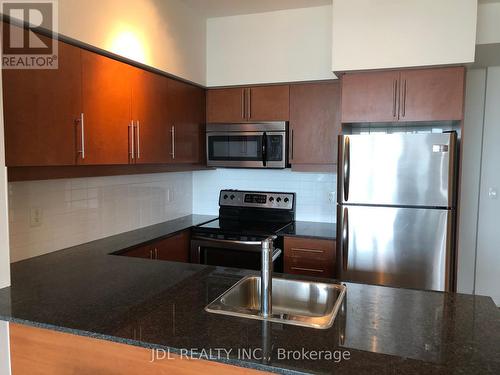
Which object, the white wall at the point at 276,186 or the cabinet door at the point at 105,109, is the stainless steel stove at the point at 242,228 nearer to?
the white wall at the point at 276,186

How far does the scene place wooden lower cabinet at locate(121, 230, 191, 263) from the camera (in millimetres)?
2520

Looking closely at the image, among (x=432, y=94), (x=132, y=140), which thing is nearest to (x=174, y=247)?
(x=132, y=140)

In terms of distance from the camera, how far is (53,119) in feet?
6.17

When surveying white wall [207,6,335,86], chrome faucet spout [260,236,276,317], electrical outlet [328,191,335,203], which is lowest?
chrome faucet spout [260,236,276,317]

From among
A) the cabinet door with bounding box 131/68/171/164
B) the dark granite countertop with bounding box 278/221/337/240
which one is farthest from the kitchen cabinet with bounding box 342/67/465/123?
the cabinet door with bounding box 131/68/171/164

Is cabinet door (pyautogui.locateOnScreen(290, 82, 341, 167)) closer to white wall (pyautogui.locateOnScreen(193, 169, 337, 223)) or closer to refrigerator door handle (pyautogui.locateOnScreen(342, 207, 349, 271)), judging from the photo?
white wall (pyautogui.locateOnScreen(193, 169, 337, 223))

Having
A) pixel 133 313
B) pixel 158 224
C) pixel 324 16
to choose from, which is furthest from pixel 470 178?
pixel 133 313

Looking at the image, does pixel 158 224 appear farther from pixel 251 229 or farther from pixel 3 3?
pixel 3 3

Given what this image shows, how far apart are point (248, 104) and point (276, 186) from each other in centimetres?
79

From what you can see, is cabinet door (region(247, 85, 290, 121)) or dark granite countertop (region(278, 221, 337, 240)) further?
cabinet door (region(247, 85, 290, 121))

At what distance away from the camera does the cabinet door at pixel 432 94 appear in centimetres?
248

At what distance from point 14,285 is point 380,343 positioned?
147 centimetres

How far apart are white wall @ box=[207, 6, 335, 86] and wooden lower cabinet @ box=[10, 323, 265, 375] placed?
2347 millimetres

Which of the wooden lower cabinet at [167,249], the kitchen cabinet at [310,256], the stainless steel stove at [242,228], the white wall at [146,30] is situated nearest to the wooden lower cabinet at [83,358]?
the wooden lower cabinet at [167,249]
